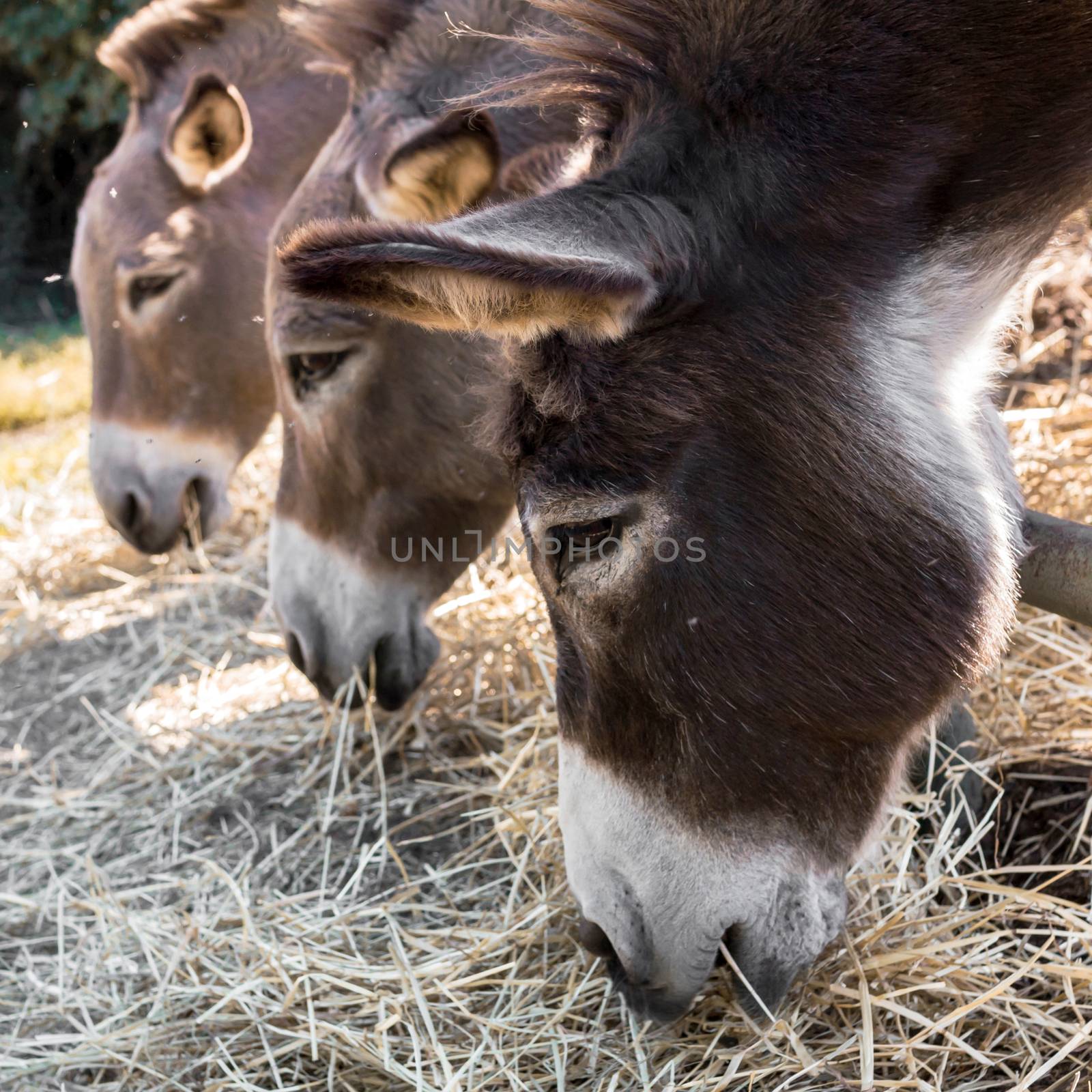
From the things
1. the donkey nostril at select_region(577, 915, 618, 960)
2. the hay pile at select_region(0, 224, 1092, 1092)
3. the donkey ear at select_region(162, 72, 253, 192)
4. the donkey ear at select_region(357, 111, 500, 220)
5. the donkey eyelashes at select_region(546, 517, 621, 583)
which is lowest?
the hay pile at select_region(0, 224, 1092, 1092)

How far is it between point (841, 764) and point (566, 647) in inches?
16.5

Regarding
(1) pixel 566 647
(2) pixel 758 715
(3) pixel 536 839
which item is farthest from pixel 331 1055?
(2) pixel 758 715

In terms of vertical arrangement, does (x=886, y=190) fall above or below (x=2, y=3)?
above

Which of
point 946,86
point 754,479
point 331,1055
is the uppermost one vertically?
point 946,86

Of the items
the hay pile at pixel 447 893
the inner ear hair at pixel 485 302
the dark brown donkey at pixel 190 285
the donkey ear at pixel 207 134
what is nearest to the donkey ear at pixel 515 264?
the inner ear hair at pixel 485 302

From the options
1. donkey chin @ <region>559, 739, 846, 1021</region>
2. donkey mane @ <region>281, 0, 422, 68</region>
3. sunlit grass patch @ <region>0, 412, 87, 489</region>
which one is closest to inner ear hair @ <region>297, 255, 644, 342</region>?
donkey chin @ <region>559, 739, 846, 1021</region>

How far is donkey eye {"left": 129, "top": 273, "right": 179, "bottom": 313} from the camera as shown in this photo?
3818mm

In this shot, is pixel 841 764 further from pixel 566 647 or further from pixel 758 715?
pixel 566 647

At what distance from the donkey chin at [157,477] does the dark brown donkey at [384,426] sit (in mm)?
1281

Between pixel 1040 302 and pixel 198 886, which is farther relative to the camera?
pixel 1040 302

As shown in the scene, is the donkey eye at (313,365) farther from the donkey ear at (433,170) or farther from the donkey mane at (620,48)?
the donkey mane at (620,48)

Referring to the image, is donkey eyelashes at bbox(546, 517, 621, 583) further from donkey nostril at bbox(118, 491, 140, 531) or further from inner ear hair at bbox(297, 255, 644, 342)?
donkey nostril at bbox(118, 491, 140, 531)

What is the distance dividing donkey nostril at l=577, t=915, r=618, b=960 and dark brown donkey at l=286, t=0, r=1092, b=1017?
0.07 m

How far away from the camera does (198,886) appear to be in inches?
97.7
